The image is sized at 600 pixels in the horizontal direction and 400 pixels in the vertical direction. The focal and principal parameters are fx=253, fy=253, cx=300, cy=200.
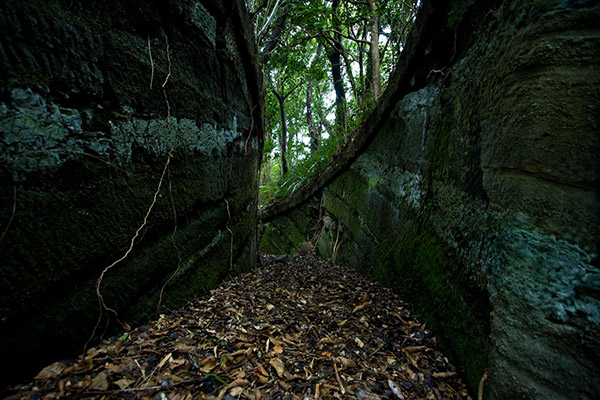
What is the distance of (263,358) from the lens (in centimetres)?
128

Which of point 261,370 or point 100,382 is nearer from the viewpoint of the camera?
point 100,382

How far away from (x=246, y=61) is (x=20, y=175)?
1.84m

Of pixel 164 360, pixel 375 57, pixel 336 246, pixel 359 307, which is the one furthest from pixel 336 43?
pixel 164 360

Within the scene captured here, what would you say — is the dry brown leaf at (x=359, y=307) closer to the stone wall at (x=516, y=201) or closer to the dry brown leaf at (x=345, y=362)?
the stone wall at (x=516, y=201)

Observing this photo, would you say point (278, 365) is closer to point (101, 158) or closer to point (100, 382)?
point (100, 382)

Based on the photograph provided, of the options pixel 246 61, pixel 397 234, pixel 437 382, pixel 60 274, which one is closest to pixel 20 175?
pixel 60 274

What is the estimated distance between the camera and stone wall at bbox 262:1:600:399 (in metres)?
0.86

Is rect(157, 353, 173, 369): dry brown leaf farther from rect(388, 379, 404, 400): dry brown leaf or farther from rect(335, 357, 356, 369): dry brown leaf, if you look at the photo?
rect(388, 379, 404, 400): dry brown leaf

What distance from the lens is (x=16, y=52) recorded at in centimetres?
87

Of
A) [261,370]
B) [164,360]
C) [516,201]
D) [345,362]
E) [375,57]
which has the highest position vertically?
[375,57]

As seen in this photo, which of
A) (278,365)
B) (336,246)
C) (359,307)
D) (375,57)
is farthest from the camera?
(375,57)

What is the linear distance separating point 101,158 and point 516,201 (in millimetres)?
1785

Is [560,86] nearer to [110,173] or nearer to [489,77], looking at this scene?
[489,77]

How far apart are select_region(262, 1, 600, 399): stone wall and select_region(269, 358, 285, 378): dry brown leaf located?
88 cm
